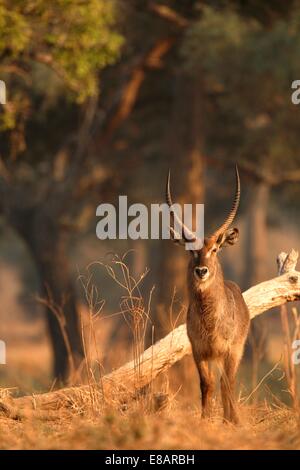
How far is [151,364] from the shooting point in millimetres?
9977

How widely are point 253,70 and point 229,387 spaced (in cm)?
1315

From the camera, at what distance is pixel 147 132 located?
2866 cm

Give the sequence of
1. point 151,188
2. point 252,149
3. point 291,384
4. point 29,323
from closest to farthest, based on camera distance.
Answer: point 291,384, point 252,149, point 151,188, point 29,323

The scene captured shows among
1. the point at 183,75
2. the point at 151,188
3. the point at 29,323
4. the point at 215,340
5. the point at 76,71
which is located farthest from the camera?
the point at 29,323

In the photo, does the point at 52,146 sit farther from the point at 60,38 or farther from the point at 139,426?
the point at 139,426

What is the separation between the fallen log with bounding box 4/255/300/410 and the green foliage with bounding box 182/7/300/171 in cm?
1020

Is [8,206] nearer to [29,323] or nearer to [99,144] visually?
[99,144]

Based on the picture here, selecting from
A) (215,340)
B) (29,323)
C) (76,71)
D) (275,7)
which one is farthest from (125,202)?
(29,323)

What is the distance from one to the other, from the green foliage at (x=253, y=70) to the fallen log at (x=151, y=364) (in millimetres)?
10199

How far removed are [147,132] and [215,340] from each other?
19.3 m

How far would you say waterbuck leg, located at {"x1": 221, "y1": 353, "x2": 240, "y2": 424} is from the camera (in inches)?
362
